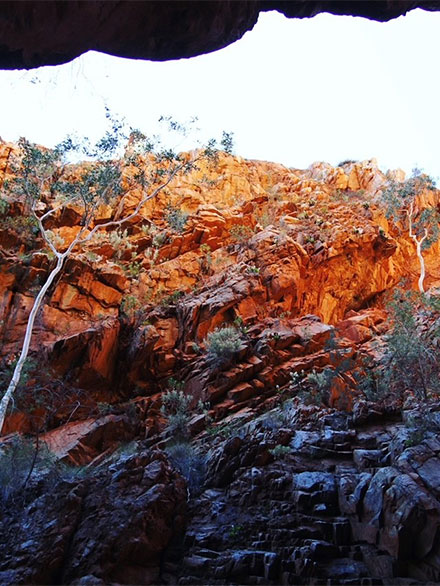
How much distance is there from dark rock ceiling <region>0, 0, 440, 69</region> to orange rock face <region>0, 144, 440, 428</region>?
10623 millimetres

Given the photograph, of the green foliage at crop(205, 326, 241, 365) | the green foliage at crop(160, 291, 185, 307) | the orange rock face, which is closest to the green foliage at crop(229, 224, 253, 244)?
the orange rock face

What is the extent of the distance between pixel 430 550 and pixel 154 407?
1143 centimetres

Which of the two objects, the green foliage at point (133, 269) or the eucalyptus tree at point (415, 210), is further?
the eucalyptus tree at point (415, 210)

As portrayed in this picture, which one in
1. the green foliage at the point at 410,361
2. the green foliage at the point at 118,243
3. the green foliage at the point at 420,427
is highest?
the green foliage at the point at 118,243

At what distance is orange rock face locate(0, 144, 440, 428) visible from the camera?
17.3 m

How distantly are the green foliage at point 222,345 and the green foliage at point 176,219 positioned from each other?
873cm

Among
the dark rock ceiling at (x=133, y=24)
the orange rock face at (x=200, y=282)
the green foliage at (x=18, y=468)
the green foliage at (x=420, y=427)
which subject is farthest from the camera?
the orange rock face at (x=200, y=282)

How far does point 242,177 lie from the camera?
29625mm

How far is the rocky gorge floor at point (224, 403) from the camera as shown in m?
6.92

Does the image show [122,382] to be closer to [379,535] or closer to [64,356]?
[64,356]

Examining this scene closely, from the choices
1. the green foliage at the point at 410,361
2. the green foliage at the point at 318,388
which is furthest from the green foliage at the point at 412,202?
the green foliage at the point at 318,388

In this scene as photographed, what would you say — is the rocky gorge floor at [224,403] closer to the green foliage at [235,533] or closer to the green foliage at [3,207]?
the green foliage at [235,533]

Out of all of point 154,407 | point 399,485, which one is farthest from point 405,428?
point 154,407

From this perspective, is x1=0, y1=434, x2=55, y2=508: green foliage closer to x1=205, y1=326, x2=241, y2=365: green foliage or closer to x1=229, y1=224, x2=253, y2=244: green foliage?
x1=205, y1=326, x2=241, y2=365: green foliage
